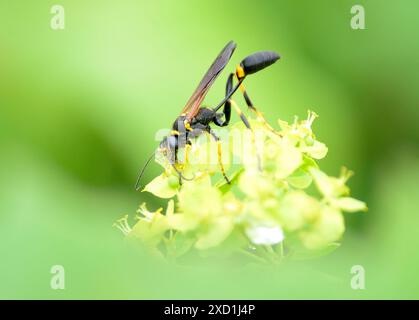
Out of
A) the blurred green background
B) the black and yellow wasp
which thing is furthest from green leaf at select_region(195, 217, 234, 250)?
the blurred green background

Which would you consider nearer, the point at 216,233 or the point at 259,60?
the point at 216,233

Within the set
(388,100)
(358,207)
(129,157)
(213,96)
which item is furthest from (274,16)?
(358,207)

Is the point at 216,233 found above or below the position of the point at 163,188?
below

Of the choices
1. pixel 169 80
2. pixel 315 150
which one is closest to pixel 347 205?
pixel 315 150

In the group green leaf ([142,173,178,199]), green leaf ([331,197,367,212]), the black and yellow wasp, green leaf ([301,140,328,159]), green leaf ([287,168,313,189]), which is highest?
the black and yellow wasp

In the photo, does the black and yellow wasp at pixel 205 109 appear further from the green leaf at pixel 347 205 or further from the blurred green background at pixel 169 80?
the green leaf at pixel 347 205

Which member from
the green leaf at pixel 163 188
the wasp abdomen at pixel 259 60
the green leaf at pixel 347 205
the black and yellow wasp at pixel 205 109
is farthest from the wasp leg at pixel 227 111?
the green leaf at pixel 347 205

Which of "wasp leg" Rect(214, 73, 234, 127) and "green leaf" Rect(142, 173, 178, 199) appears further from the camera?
"wasp leg" Rect(214, 73, 234, 127)

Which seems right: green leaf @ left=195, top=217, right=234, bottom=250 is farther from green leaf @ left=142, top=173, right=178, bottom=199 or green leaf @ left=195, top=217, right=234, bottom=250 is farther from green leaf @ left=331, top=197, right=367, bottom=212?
green leaf @ left=142, top=173, right=178, bottom=199

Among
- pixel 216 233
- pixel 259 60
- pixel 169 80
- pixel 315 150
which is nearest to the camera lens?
pixel 216 233

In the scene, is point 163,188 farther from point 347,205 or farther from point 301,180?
point 347,205
